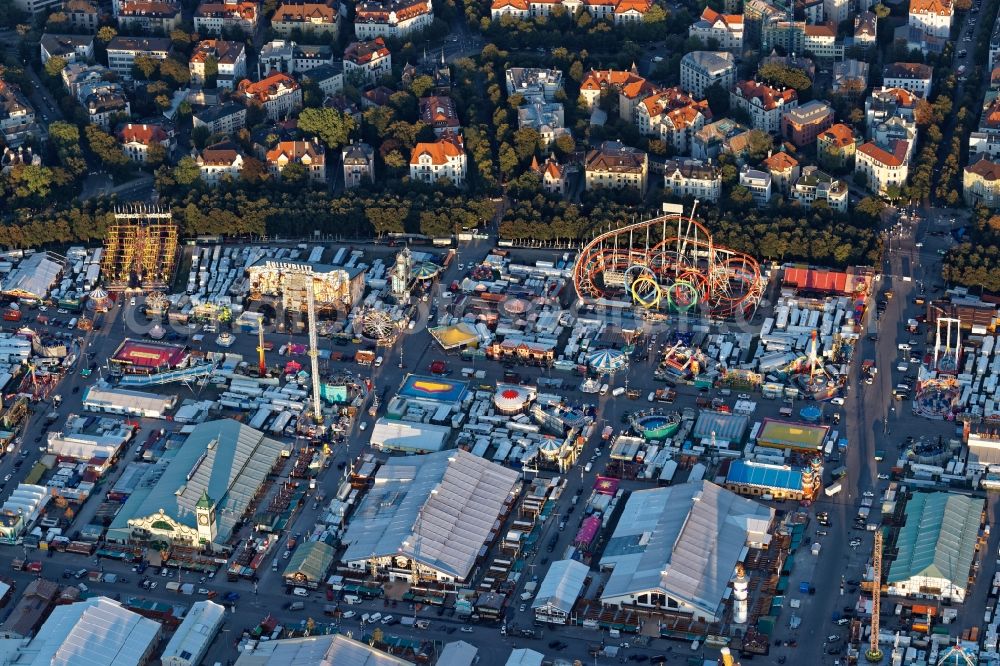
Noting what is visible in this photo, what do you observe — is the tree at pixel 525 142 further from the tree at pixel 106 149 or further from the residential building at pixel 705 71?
the tree at pixel 106 149

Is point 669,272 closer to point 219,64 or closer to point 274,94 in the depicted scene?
point 274,94

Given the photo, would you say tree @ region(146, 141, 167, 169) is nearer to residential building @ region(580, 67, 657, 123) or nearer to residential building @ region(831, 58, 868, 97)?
residential building @ region(580, 67, 657, 123)

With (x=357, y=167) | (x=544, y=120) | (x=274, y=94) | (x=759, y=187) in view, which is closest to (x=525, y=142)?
(x=544, y=120)

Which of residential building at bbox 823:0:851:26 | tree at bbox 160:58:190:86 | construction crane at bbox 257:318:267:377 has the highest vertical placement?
residential building at bbox 823:0:851:26

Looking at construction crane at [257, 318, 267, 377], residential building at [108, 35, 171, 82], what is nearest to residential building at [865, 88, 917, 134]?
construction crane at [257, 318, 267, 377]

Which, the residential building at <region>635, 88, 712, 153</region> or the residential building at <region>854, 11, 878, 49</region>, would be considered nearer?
the residential building at <region>635, 88, 712, 153</region>

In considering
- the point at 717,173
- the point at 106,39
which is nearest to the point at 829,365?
the point at 717,173

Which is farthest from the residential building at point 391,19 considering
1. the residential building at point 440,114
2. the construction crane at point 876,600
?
the construction crane at point 876,600
